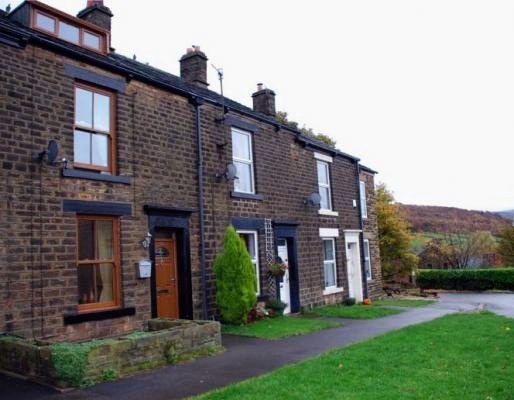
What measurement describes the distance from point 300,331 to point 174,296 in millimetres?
3121

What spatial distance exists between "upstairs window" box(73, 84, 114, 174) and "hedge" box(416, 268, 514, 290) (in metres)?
26.2

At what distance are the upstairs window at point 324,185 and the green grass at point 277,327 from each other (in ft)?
19.6

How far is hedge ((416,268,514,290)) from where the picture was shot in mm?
29312

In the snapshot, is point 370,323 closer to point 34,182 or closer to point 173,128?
point 173,128

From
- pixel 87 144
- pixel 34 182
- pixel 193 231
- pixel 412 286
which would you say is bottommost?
pixel 412 286

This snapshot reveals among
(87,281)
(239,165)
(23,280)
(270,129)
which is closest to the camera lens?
(23,280)

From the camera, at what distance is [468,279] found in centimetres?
3073

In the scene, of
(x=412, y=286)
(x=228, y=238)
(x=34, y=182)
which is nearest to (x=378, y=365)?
(x=228, y=238)

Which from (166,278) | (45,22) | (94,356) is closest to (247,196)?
(166,278)

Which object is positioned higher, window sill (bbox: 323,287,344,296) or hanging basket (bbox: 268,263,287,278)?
hanging basket (bbox: 268,263,287,278)

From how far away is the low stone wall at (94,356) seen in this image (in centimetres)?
683

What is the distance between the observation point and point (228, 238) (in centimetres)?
1237

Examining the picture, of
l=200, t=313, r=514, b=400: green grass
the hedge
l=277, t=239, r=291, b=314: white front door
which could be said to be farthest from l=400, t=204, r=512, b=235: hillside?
l=200, t=313, r=514, b=400: green grass

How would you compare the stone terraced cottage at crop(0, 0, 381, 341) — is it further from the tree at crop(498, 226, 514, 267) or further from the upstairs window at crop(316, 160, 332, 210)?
the tree at crop(498, 226, 514, 267)
